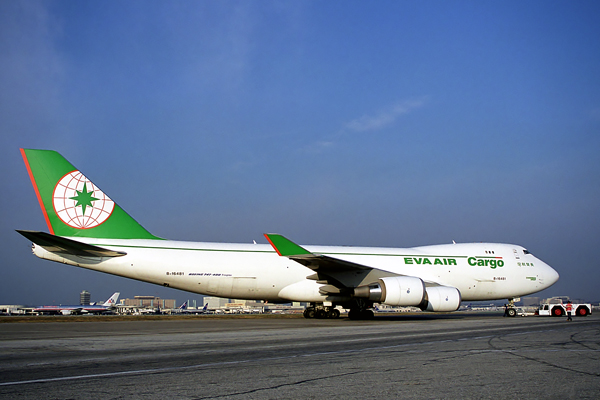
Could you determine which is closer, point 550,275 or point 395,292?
point 395,292

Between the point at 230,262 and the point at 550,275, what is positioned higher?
the point at 230,262

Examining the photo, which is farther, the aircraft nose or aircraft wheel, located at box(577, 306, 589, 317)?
aircraft wheel, located at box(577, 306, 589, 317)

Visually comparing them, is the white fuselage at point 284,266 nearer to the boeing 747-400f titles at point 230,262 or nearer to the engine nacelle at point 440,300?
the boeing 747-400f titles at point 230,262

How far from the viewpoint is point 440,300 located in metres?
21.2

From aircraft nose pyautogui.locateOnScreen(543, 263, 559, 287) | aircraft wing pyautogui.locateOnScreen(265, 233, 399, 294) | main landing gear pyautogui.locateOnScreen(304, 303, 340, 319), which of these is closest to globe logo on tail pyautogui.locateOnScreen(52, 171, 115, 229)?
aircraft wing pyautogui.locateOnScreen(265, 233, 399, 294)

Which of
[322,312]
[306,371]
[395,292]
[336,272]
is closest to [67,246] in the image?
[336,272]

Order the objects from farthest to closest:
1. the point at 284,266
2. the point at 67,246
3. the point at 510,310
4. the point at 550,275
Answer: the point at 510,310 < the point at 550,275 < the point at 284,266 < the point at 67,246

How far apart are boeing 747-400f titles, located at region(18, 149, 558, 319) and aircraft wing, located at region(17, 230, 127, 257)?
4cm

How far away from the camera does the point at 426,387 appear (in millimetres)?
5105

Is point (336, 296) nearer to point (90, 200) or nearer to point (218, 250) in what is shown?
point (218, 250)

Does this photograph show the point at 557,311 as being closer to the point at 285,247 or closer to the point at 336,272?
the point at 336,272

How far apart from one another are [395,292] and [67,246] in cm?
1336

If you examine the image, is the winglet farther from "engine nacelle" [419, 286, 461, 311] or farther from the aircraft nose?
the aircraft nose

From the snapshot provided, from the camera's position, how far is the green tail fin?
21609mm
